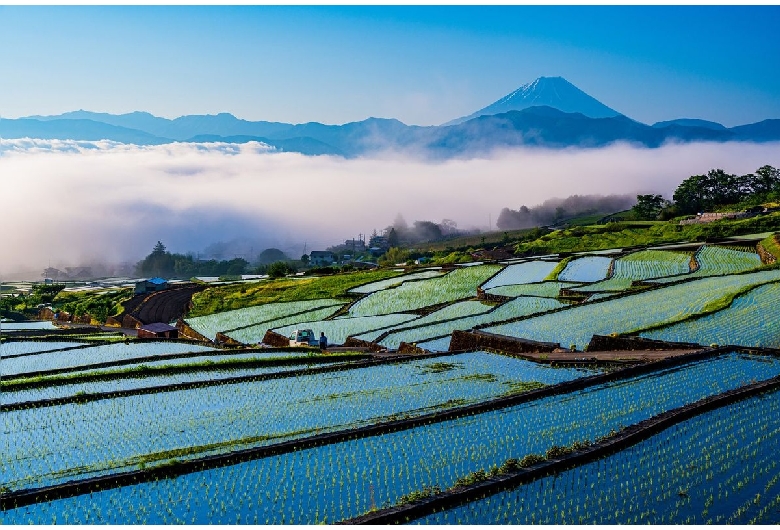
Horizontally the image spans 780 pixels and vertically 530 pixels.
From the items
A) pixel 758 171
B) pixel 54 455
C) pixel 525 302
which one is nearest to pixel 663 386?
pixel 54 455

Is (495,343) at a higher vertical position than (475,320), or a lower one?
higher

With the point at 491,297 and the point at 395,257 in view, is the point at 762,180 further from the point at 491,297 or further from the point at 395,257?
the point at 491,297

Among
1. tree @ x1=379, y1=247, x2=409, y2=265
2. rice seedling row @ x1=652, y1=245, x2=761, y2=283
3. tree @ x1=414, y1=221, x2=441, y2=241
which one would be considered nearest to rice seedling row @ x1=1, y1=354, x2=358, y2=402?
rice seedling row @ x1=652, y1=245, x2=761, y2=283

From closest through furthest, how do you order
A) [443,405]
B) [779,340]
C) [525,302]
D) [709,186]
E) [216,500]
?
[216,500], [443,405], [779,340], [525,302], [709,186]

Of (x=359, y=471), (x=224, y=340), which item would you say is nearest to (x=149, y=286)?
(x=224, y=340)

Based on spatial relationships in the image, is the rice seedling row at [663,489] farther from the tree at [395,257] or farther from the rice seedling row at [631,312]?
the tree at [395,257]

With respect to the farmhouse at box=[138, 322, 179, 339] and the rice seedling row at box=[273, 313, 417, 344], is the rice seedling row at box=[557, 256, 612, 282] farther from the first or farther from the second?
the farmhouse at box=[138, 322, 179, 339]

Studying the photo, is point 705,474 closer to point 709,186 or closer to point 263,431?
point 263,431
